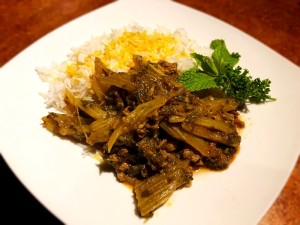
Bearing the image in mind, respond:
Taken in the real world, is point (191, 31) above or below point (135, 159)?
above

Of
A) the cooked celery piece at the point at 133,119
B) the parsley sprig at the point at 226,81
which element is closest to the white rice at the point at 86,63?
the parsley sprig at the point at 226,81

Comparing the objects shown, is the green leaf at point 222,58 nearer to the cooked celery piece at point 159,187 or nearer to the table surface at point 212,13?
the cooked celery piece at point 159,187

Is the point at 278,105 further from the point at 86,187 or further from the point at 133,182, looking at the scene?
the point at 86,187

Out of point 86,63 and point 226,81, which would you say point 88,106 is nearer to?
point 86,63

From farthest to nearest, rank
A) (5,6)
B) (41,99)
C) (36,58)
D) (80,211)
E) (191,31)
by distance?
1. (5,6)
2. (191,31)
3. (36,58)
4. (41,99)
5. (80,211)

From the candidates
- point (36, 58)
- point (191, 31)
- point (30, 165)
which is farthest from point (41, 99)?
point (191, 31)

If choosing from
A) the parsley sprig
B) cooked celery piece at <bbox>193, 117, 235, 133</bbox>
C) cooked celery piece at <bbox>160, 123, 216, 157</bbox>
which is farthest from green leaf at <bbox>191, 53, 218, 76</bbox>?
cooked celery piece at <bbox>160, 123, 216, 157</bbox>

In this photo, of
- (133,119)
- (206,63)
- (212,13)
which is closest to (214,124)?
(133,119)

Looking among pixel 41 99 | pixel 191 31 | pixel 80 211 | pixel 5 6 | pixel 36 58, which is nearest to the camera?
pixel 80 211
